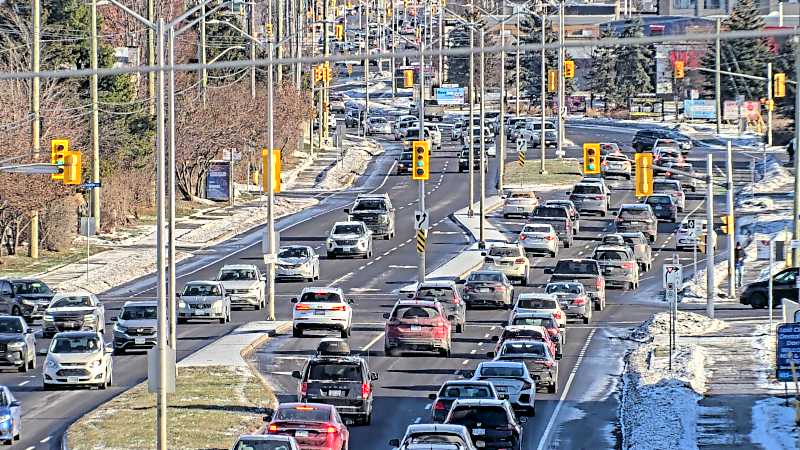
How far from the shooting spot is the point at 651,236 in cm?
7631

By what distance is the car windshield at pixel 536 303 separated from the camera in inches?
1969

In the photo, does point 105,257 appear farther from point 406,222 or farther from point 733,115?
point 733,115

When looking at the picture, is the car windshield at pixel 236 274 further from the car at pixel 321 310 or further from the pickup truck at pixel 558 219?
the pickup truck at pixel 558 219

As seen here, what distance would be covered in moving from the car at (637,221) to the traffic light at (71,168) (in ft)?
77.8

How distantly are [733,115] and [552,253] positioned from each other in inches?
2573

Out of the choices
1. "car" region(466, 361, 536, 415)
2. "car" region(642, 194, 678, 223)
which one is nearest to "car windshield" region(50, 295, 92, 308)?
"car" region(466, 361, 536, 415)

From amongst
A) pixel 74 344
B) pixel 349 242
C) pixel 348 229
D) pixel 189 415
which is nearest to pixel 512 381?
pixel 189 415

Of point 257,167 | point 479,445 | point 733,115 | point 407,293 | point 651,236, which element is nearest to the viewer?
point 479,445

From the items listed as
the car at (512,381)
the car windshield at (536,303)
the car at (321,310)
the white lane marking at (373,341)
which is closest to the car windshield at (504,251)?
the white lane marking at (373,341)

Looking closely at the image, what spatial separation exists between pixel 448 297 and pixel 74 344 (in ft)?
46.3

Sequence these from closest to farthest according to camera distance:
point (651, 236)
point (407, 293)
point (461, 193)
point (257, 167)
Answer: point (407, 293), point (651, 236), point (461, 193), point (257, 167)

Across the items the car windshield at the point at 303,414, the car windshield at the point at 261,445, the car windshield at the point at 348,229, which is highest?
the car windshield at the point at 348,229

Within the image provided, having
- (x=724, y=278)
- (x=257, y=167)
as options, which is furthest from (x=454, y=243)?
(x=257, y=167)

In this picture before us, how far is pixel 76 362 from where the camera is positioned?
135 feet
